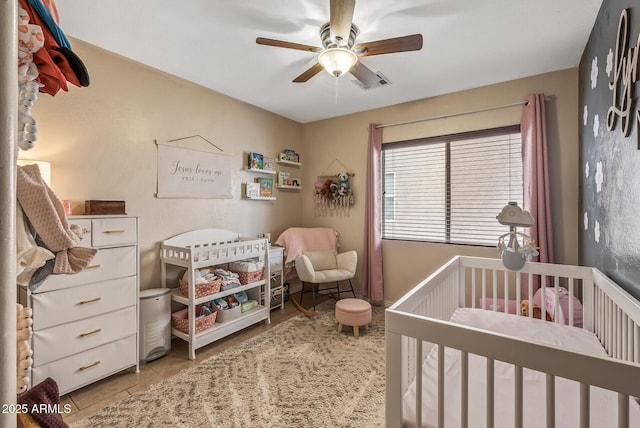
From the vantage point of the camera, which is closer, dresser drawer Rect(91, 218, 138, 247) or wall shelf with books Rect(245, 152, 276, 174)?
dresser drawer Rect(91, 218, 138, 247)

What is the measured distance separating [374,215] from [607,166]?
2.04 meters

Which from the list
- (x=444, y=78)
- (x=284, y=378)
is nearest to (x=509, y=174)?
(x=444, y=78)

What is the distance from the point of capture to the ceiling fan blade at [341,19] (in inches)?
56.4

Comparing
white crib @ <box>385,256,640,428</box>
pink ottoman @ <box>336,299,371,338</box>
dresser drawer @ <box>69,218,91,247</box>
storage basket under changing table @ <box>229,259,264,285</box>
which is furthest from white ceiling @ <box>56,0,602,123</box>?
pink ottoman @ <box>336,299,371,338</box>

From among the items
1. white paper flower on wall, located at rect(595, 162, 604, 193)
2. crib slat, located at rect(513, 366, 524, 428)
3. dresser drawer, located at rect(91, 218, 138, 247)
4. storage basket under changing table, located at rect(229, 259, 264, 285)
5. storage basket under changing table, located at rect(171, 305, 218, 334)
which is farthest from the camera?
storage basket under changing table, located at rect(229, 259, 264, 285)

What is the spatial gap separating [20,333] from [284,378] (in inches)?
67.3

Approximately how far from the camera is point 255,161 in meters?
3.36

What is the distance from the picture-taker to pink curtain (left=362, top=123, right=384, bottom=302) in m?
3.39

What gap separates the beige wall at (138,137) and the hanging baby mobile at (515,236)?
2548 mm

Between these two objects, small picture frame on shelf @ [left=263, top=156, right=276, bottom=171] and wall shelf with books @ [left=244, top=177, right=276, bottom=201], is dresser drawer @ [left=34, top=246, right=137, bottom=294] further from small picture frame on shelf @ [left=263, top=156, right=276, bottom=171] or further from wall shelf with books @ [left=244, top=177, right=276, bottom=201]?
small picture frame on shelf @ [left=263, top=156, right=276, bottom=171]

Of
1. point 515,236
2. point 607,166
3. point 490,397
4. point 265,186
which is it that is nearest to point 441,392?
point 490,397

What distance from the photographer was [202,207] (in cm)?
290

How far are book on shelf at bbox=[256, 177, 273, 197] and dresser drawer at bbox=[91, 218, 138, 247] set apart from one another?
63.8 inches

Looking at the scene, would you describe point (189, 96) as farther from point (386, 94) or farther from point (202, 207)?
point (386, 94)
